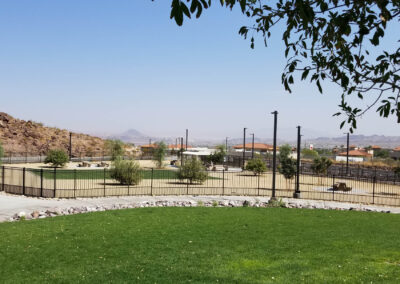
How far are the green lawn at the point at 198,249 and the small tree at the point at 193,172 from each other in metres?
14.6

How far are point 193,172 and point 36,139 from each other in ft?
208

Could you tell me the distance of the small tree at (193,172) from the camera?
99.8 ft

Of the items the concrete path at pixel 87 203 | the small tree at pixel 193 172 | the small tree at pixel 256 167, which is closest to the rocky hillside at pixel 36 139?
the small tree at pixel 256 167

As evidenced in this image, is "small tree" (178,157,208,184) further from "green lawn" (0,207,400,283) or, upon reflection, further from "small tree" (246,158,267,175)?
"green lawn" (0,207,400,283)

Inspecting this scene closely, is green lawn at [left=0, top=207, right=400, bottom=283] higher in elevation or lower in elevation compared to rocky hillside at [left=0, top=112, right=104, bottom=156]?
lower

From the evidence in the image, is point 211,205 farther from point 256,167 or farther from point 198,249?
point 256,167

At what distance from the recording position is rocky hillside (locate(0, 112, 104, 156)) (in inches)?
3014

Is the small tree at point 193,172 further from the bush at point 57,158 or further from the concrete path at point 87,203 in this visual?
the bush at point 57,158

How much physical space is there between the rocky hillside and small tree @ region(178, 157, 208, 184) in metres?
45.9

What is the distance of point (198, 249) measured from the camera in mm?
10203

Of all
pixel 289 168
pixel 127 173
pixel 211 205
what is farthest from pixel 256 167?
pixel 211 205

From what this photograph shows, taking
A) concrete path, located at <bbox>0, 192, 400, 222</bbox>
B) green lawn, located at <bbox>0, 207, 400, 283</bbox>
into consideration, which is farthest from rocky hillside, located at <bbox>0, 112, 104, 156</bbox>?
green lawn, located at <bbox>0, 207, 400, 283</bbox>

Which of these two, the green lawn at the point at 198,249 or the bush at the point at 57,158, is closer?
the green lawn at the point at 198,249

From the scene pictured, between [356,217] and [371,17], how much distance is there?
44.9 feet
